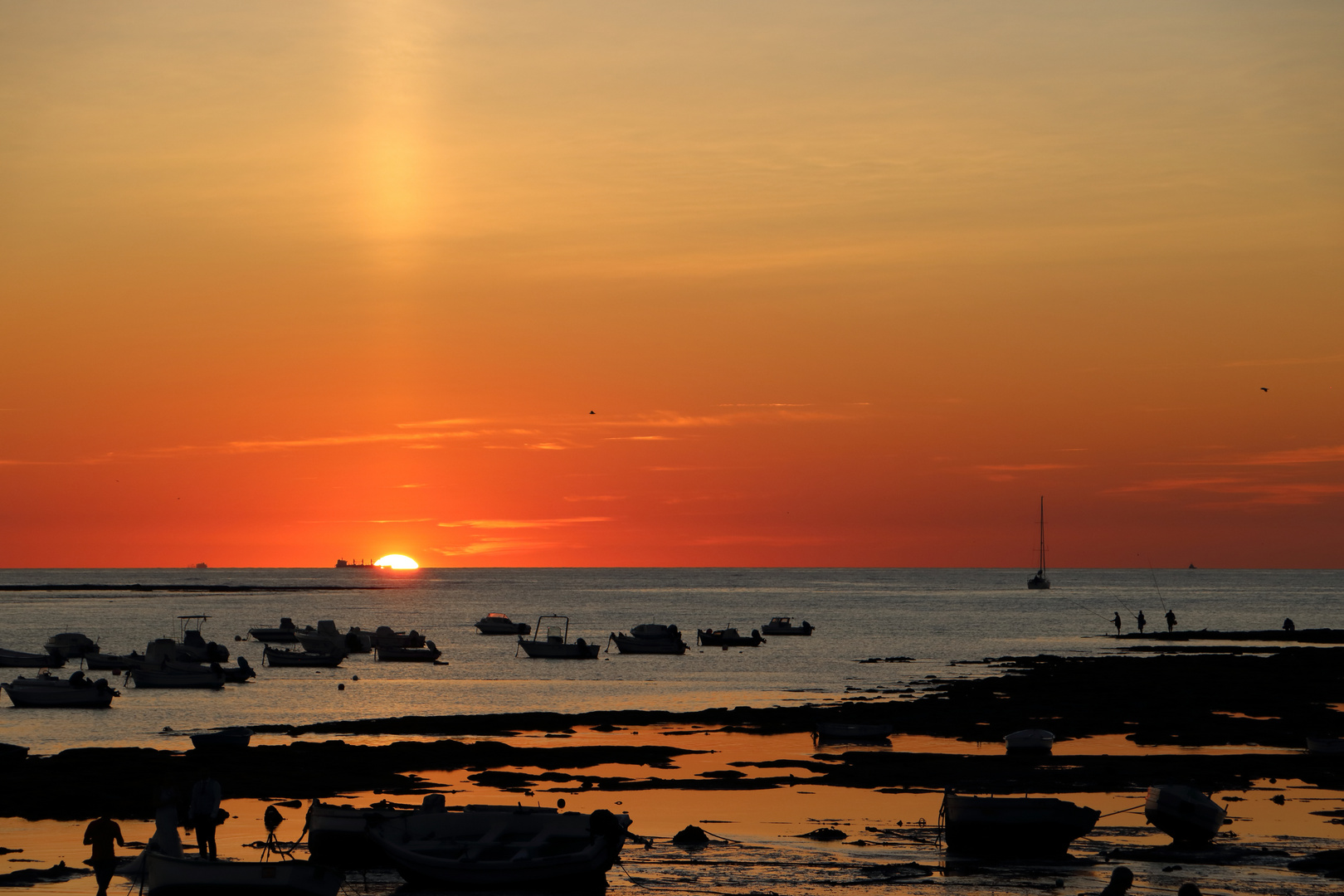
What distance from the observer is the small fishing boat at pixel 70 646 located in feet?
365

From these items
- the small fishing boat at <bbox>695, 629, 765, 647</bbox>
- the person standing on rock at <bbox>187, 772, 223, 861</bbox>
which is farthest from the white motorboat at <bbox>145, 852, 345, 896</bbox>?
the small fishing boat at <bbox>695, 629, 765, 647</bbox>

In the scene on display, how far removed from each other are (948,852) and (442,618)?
16872 centimetres

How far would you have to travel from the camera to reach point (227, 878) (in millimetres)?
24719

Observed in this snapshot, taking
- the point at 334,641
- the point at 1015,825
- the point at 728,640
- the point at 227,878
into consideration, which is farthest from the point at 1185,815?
the point at 728,640

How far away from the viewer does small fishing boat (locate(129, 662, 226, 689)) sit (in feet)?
259

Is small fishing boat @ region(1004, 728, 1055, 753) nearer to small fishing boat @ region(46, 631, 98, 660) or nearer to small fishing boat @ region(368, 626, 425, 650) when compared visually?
small fishing boat @ region(368, 626, 425, 650)

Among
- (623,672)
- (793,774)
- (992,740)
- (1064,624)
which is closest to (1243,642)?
(1064,624)

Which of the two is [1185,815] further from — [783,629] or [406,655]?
[783,629]

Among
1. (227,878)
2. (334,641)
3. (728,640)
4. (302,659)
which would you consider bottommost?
(302,659)

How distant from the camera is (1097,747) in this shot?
4662cm

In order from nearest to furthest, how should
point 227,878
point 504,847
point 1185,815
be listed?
1. point 227,878
2. point 504,847
3. point 1185,815

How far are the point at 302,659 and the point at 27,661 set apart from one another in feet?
65.3

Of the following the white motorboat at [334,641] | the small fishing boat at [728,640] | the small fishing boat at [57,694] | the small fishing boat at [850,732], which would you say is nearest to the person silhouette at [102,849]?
the small fishing boat at [850,732]

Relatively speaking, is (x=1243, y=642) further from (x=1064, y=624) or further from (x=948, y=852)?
(x=948, y=852)
